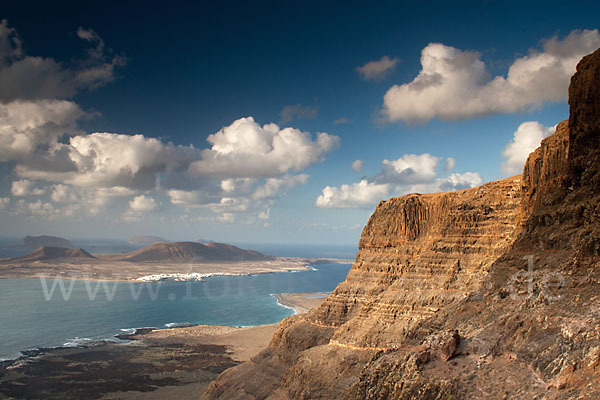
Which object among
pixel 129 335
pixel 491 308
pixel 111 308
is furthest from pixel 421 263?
pixel 111 308

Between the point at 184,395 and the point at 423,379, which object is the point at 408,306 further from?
the point at 184,395

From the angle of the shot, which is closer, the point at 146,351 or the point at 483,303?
the point at 483,303

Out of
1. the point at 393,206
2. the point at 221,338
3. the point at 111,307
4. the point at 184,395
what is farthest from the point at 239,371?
the point at 111,307

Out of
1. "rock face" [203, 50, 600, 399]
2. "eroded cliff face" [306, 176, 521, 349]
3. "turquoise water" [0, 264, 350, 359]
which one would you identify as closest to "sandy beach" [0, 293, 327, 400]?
"turquoise water" [0, 264, 350, 359]

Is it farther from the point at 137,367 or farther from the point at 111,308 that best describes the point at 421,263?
→ the point at 111,308

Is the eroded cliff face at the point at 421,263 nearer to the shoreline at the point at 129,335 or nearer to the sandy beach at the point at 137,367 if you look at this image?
the sandy beach at the point at 137,367

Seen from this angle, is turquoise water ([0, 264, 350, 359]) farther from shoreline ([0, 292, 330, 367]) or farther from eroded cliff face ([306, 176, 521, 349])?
eroded cliff face ([306, 176, 521, 349])

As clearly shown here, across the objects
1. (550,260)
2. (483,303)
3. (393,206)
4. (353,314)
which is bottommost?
(353,314)
